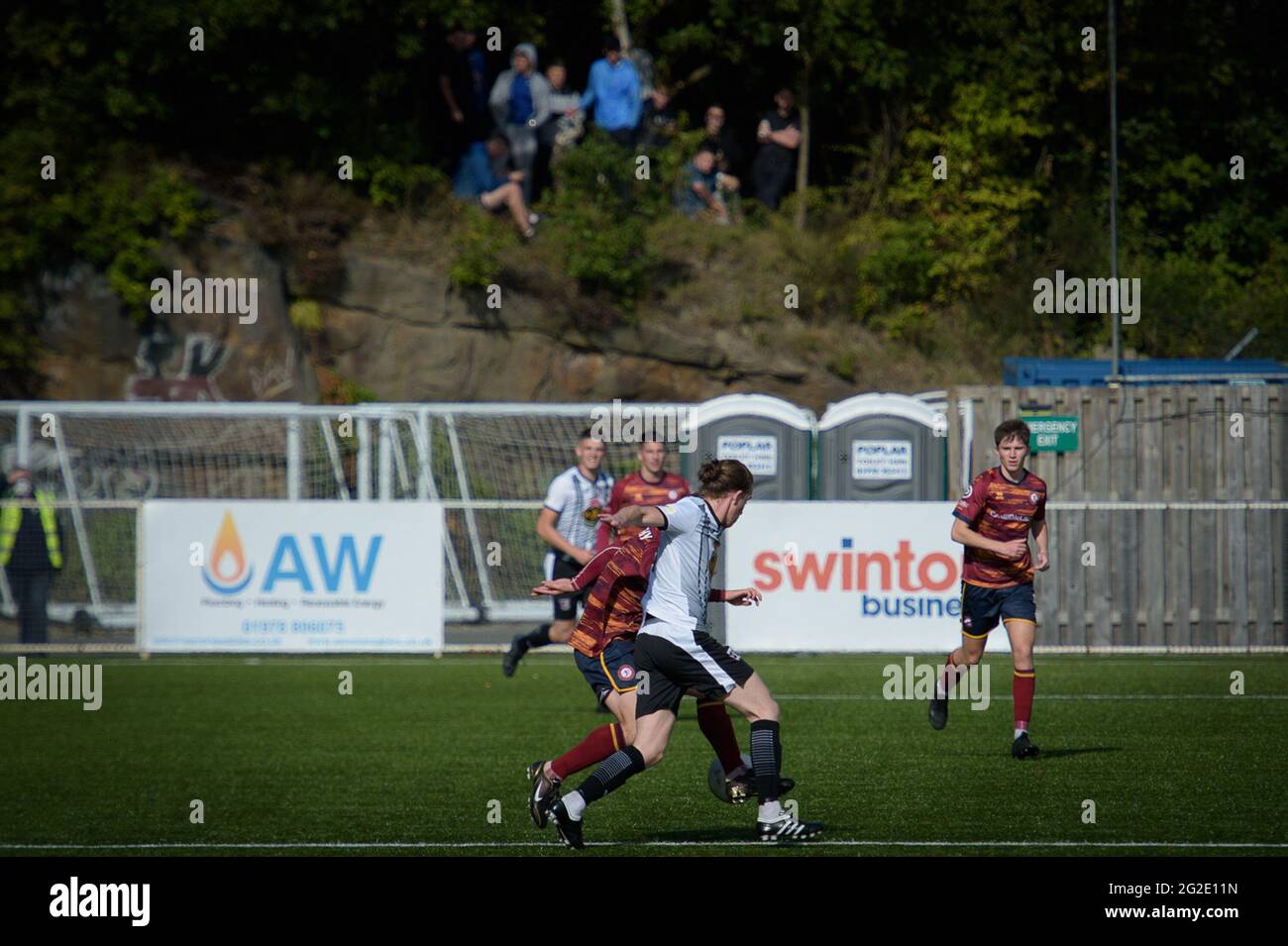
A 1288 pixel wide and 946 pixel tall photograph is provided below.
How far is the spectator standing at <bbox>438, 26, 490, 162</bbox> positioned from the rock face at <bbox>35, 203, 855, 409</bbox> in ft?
8.78

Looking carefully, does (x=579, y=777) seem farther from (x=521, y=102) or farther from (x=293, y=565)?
(x=521, y=102)

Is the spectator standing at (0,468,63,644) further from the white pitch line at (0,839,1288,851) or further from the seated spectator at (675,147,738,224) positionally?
the seated spectator at (675,147,738,224)

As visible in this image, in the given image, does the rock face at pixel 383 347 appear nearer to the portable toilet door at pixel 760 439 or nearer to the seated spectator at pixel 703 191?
the seated spectator at pixel 703 191

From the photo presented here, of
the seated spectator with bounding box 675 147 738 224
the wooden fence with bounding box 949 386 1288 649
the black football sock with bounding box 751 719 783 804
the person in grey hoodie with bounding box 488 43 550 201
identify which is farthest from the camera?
the seated spectator with bounding box 675 147 738 224

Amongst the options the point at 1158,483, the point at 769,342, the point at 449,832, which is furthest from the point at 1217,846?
the point at 769,342

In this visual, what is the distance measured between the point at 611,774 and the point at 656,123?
22.4 m

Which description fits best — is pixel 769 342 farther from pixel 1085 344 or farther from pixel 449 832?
pixel 449 832

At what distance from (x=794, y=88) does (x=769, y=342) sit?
543cm

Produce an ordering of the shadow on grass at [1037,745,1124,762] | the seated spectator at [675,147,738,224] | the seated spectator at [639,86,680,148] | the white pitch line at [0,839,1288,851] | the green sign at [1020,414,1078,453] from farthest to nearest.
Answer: the seated spectator at [675,147,738,224] → the seated spectator at [639,86,680,148] → the green sign at [1020,414,1078,453] → the shadow on grass at [1037,745,1124,762] → the white pitch line at [0,839,1288,851]

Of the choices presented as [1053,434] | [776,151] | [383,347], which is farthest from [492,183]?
[1053,434]

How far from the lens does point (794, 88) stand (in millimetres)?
30172

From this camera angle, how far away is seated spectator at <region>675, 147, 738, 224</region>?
28.6 meters

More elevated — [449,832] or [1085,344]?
[1085,344]

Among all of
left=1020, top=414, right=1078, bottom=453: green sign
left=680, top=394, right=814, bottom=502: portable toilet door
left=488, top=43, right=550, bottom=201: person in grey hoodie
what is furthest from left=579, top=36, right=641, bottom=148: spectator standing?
left=1020, top=414, right=1078, bottom=453: green sign
